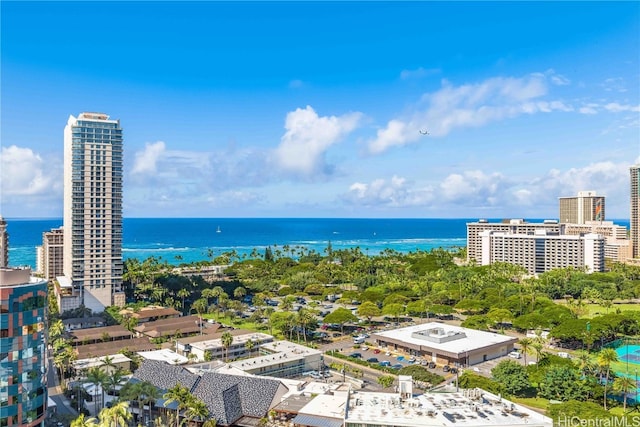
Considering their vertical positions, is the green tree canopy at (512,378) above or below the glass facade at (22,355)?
below

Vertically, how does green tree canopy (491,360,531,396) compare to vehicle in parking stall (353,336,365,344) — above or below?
above

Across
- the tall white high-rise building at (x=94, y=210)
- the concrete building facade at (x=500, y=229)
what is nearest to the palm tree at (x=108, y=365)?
the tall white high-rise building at (x=94, y=210)

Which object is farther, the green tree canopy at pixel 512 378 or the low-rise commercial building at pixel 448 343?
the low-rise commercial building at pixel 448 343

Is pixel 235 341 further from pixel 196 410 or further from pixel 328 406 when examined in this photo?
pixel 328 406

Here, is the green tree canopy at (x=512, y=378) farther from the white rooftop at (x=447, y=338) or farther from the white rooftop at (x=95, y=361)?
the white rooftop at (x=95, y=361)

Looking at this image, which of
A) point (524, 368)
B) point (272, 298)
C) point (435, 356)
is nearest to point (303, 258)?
point (272, 298)

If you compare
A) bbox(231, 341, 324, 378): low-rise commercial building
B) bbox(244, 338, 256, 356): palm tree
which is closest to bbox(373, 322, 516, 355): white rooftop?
bbox(231, 341, 324, 378): low-rise commercial building

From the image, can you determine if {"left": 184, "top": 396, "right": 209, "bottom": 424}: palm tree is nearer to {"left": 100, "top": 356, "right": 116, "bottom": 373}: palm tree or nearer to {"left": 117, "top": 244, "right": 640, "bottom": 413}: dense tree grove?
{"left": 100, "top": 356, "right": 116, "bottom": 373}: palm tree
